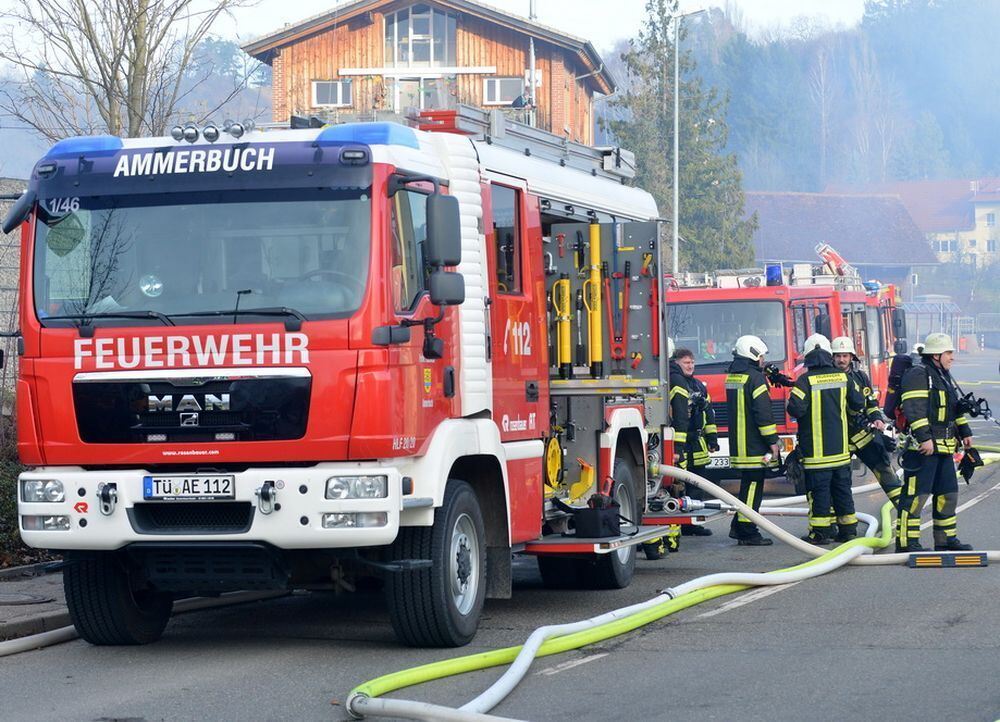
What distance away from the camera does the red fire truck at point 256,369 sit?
8039mm

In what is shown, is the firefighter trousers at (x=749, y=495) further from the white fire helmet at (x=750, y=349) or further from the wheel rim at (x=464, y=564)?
the wheel rim at (x=464, y=564)

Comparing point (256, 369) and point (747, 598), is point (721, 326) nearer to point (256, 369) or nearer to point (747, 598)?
point (747, 598)

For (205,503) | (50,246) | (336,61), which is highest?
(336,61)

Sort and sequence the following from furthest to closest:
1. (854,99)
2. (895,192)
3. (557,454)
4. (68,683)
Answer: (854,99), (895,192), (557,454), (68,683)

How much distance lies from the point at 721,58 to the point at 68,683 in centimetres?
12543

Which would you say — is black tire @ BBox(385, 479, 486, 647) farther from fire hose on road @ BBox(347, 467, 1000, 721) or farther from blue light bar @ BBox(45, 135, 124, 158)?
blue light bar @ BBox(45, 135, 124, 158)

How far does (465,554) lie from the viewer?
353 inches

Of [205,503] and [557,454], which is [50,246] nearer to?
[205,503]

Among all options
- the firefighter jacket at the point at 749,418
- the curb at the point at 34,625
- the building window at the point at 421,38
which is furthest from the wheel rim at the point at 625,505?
the building window at the point at 421,38

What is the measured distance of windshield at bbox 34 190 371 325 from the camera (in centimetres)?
817

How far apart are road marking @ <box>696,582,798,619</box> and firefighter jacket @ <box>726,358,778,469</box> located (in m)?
2.93

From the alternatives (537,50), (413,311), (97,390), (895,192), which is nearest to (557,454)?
(413,311)

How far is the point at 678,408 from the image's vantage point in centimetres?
1420

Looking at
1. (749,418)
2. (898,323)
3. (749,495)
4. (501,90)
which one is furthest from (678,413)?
(501,90)
